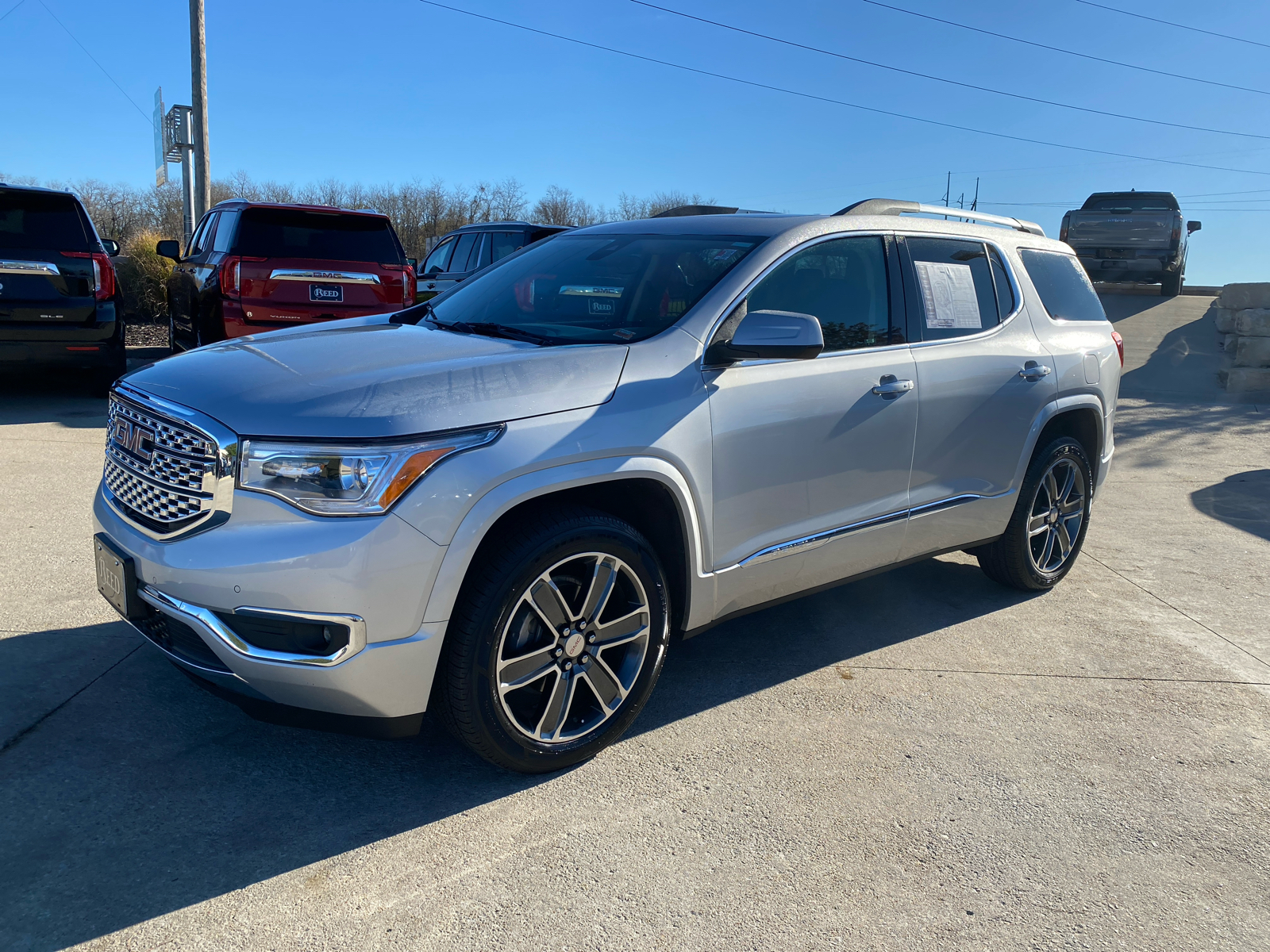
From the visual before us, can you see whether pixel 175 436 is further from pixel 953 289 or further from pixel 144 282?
pixel 144 282

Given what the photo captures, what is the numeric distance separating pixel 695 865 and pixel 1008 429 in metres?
2.71

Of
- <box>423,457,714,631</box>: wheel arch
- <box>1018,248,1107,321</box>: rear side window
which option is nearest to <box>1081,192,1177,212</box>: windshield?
<box>1018,248,1107,321</box>: rear side window

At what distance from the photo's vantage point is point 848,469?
3.79 metres

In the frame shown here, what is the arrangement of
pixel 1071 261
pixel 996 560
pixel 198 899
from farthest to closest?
pixel 1071 261
pixel 996 560
pixel 198 899

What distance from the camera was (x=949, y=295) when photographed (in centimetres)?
437

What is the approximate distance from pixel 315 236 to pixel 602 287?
19.8 ft

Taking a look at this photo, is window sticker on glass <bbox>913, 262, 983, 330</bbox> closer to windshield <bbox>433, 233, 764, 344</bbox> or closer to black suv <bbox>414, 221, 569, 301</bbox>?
windshield <bbox>433, 233, 764, 344</bbox>

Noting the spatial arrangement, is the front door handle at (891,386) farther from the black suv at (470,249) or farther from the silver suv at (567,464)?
Result: the black suv at (470,249)

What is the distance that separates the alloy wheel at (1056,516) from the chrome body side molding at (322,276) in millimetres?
6342

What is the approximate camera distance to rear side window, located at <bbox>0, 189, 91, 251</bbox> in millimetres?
8453

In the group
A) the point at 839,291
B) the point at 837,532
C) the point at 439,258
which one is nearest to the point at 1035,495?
the point at 837,532

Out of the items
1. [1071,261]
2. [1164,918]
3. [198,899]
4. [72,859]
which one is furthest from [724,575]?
[1071,261]

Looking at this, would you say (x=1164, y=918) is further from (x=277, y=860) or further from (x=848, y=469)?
(x=277, y=860)

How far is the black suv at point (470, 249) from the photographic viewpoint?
12.1 metres
